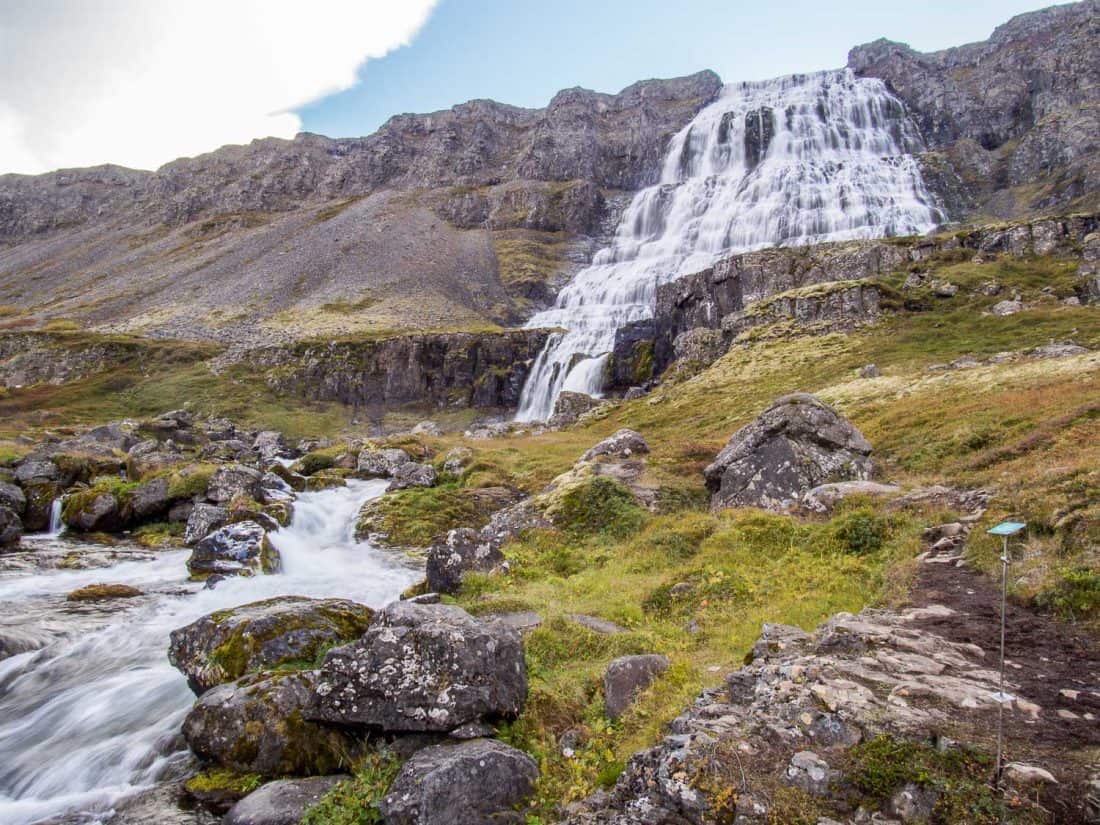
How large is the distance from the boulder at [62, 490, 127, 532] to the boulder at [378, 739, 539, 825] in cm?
2397

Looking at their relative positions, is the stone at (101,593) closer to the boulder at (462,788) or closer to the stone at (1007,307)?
the boulder at (462,788)

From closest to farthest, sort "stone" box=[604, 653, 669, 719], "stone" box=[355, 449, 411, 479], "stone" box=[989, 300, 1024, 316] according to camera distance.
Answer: "stone" box=[604, 653, 669, 719]
"stone" box=[355, 449, 411, 479]
"stone" box=[989, 300, 1024, 316]

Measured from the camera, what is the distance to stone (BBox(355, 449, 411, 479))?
111ft

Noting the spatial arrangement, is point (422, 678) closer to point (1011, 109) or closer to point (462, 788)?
point (462, 788)

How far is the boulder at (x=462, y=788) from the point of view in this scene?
629 cm

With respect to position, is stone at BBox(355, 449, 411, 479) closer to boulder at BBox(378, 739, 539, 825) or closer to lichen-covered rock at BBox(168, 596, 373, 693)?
lichen-covered rock at BBox(168, 596, 373, 693)

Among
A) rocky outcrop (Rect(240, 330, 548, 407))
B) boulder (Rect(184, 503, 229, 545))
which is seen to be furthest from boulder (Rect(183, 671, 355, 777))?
rocky outcrop (Rect(240, 330, 548, 407))

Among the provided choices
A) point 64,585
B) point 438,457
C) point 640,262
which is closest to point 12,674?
point 64,585

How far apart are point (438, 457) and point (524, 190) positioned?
409ft

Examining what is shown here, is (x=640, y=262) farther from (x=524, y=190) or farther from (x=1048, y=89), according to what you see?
(x=1048, y=89)

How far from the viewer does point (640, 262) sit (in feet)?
314

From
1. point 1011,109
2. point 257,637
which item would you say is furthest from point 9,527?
point 1011,109

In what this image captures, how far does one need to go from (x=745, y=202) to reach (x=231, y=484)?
290 feet

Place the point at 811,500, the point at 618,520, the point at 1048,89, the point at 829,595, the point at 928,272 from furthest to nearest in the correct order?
the point at 1048,89 → the point at 928,272 → the point at 618,520 → the point at 811,500 → the point at 829,595
